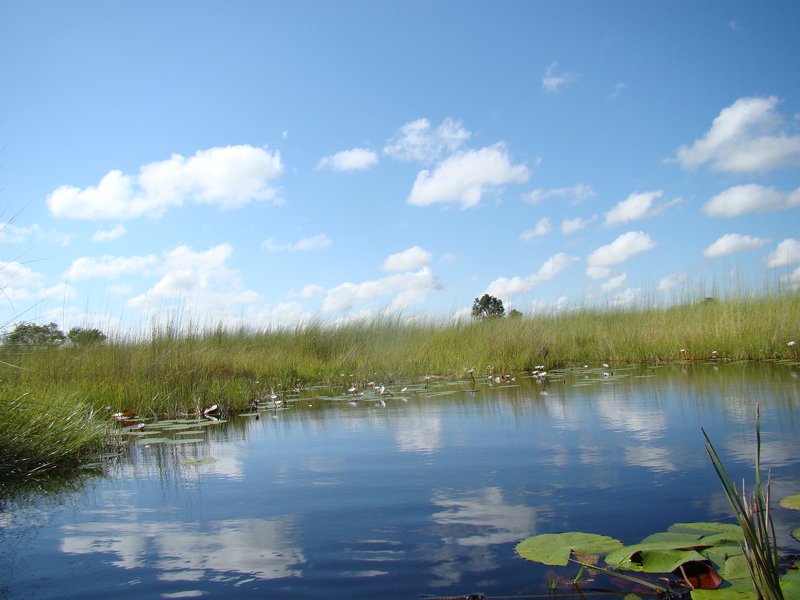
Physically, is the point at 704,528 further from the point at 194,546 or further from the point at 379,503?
the point at 194,546

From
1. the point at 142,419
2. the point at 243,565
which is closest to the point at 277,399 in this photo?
the point at 142,419

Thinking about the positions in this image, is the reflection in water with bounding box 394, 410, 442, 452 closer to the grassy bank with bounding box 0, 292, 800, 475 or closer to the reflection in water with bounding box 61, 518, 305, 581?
the reflection in water with bounding box 61, 518, 305, 581

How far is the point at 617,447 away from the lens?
3189 millimetres

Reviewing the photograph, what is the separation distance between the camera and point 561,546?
1725mm

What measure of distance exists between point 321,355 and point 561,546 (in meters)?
11.0

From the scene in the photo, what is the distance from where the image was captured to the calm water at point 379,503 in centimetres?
175

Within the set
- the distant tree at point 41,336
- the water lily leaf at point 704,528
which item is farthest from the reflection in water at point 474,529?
the distant tree at point 41,336

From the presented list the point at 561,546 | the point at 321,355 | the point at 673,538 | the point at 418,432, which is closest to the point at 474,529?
the point at 561,546

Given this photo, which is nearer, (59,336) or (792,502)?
(792,502)

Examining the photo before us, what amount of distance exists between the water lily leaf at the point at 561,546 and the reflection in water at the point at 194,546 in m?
0.68

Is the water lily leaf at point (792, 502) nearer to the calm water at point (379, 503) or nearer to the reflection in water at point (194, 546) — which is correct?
the calm water at point (379, 503)

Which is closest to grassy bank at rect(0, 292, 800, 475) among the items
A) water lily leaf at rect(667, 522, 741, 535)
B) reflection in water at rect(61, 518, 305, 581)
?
reflection in water at rect(61, 518, 305, 581)

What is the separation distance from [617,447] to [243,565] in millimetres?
2108

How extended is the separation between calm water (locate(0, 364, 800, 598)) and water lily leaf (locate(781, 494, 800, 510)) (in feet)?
0.23
